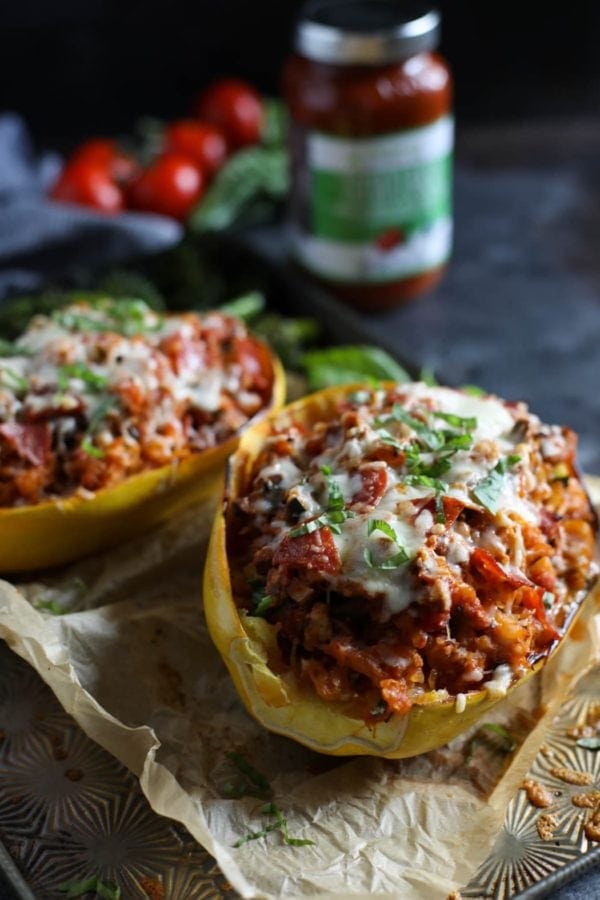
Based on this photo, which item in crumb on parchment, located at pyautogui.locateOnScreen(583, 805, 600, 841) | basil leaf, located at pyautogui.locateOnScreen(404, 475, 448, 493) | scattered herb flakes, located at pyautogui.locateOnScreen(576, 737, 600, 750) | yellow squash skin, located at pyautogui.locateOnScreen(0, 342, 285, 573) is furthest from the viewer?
yellow squash skin, located at pyautogui.locateOnScreen(0, 342, 285, 573)

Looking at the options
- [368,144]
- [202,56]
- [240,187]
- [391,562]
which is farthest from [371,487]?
[202,56]

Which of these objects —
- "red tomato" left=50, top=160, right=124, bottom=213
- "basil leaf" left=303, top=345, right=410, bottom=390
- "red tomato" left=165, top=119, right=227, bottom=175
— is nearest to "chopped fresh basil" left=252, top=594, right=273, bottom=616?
"basil leaf" left=303, top=345, right=410, bottom=390

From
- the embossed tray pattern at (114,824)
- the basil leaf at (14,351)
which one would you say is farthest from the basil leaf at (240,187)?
the embossed tray pattern at (114,824)

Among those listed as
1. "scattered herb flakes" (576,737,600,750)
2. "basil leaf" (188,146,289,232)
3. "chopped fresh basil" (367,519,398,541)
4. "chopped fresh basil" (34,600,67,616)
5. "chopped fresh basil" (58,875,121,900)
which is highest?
"chopped fresh basil" (367,519,398,541)

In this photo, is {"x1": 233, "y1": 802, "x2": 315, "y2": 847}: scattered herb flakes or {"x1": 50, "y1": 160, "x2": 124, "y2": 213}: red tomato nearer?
{"x1": 233, "y1": 802, "x2": 315, "y2": 847}: scattered herb flakes

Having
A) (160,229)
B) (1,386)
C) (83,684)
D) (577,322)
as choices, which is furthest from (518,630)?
(160,229)

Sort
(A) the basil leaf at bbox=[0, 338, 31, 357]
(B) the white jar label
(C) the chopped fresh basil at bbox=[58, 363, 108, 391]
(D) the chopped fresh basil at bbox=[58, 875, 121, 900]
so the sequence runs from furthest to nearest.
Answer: (B) the white jar label < (A) the basil leaf at bbox=[0, 338, 31, 357] < (C) the chopped fresh basil at bbox=[58, 363, 108, 391] < (D) the chopped fresh basil at bbox=[58, 875, 121, 900]

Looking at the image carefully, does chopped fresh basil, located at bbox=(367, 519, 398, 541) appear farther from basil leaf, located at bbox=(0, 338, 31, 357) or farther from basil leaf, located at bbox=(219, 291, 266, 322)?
basil leaf, located at bbox=(219, 291, 266, 322)
